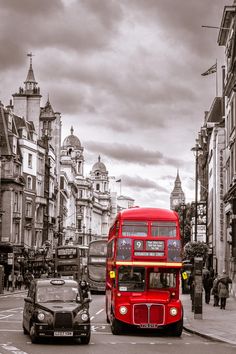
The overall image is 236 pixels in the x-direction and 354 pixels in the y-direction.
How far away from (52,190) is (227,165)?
53.0 meters

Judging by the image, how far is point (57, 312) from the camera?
72.2 ft

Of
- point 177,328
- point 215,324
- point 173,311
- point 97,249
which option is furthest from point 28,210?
point 173,311

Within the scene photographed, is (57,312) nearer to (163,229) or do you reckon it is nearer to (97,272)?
(163,229)

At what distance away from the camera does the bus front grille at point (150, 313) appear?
82.7 feet

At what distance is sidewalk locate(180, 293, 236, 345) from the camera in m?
25.1

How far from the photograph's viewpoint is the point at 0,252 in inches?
3123

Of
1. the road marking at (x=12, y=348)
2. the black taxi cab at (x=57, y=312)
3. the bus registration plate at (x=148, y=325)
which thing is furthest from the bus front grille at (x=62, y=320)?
the bus registration plate at (x=148, y=325)

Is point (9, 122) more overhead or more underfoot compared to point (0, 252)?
more overhead

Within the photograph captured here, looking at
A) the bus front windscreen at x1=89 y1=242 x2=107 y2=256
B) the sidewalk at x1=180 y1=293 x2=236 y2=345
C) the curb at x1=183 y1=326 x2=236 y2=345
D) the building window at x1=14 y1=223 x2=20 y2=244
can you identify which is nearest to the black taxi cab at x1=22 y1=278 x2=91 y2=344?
the curb at x1=183 y1=326 x2=236 y2=345

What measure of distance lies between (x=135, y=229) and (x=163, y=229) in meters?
0.93

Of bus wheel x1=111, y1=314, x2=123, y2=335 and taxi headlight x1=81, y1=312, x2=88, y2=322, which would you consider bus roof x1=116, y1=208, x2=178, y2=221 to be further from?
taxi headlight x1=81, y1=312, x2=88, y2=322

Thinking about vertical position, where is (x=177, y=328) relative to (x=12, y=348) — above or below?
above

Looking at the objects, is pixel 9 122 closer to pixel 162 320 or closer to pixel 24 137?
pixel 24 137

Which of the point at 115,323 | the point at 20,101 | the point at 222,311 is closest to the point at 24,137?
the point at 20,101
